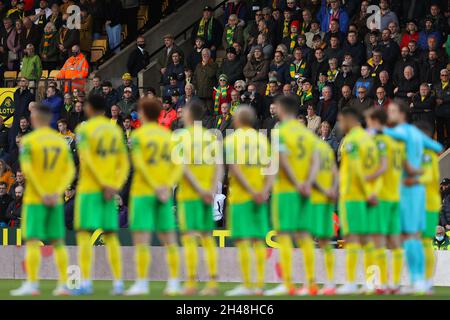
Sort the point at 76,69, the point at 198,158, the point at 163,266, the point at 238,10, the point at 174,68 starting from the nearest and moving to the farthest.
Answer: the point at 198,158, the point at 163,266, the point at 174,68, the point at 238,10, the point at 76,69

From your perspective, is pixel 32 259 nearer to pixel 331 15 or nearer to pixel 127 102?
pixel 127 102

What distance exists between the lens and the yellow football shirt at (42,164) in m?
15.5

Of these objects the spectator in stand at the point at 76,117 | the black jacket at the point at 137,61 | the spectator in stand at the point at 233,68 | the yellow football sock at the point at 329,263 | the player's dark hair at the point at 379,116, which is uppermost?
the black jacket at the point at 137,61

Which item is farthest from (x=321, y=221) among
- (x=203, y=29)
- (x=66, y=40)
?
(x=66, y=40)

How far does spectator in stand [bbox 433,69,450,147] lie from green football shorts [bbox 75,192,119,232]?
34.5 ft

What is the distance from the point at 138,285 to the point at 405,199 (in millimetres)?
3385

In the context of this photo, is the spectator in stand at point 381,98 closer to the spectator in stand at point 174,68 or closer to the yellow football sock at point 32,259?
the spectator in stand at point 174,68

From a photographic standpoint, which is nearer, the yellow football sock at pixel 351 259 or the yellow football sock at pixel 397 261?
the yellow football sock at pixel 351 259

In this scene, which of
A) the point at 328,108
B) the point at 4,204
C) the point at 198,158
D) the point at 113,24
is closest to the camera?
the point at 198,158

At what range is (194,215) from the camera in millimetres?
15688

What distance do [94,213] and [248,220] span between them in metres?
1.80

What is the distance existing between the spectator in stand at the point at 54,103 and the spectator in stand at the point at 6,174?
140 centimetres

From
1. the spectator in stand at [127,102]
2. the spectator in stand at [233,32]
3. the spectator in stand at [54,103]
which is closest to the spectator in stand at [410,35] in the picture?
the spectator in stand at [233,32]

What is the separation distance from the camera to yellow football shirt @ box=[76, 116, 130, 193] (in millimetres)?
15508
